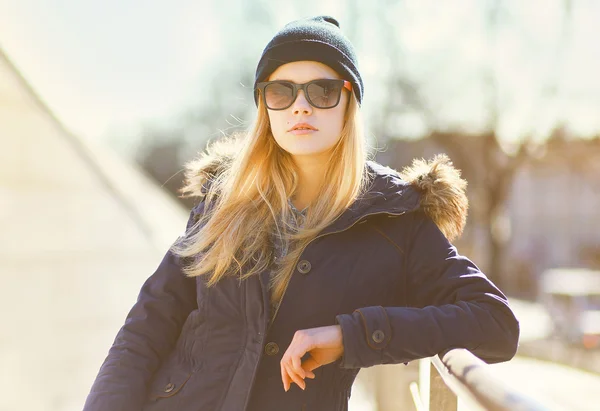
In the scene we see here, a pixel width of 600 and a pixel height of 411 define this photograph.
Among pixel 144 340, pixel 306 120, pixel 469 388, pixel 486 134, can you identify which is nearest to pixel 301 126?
pixel 306 120

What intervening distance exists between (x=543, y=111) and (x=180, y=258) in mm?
21059

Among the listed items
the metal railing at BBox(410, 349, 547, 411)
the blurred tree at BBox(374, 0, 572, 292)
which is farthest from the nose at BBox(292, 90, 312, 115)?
the blurred tree at BBox(374, 0, 572, 292)

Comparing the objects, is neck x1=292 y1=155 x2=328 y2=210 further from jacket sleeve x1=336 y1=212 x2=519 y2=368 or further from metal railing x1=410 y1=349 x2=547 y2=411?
metal railing x1=410 y1=349 x2=547 y2=411

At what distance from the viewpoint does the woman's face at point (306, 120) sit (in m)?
2.19

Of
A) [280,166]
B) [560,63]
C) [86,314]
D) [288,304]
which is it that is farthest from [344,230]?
[560,63]

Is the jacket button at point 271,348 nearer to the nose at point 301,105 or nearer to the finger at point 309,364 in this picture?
the finger at point 309,364

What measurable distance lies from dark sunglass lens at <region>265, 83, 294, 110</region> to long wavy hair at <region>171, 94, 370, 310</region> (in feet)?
0.46

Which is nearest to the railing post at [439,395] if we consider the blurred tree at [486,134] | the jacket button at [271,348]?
the jacket button at [271,348]

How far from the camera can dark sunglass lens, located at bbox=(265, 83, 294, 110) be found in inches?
86.0

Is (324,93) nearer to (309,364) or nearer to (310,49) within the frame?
(310,49)

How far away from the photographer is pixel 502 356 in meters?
1.89

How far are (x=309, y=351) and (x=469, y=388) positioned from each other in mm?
469

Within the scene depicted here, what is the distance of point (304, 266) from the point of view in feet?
6.52

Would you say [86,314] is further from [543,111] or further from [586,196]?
[586,196]
